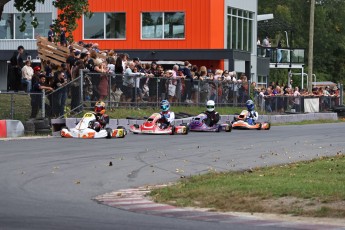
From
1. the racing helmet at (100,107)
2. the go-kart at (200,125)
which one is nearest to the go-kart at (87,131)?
the racing helmet at (100,107)

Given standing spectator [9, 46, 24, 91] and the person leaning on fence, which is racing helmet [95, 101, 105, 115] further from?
standing spectator [9, 46, 24, 91]

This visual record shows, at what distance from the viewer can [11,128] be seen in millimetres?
23984

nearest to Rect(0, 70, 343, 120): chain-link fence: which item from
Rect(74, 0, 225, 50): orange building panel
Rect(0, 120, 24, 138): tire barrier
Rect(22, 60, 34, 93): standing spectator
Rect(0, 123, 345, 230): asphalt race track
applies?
Rect(0, 120, 24, 138): tire barrier

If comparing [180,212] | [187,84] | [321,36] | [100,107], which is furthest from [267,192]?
[321,36]

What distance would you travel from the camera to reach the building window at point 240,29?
49.3 meters

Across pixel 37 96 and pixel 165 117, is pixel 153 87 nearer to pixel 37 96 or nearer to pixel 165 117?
pixel 165 117

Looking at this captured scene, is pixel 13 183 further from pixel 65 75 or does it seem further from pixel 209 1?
pixel 209 1

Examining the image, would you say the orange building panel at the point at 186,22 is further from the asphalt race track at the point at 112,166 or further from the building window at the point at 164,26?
the asphalt race track at the point at 112,166

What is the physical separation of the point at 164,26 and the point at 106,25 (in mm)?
3093

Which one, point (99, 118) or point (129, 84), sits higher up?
point (129, 84)

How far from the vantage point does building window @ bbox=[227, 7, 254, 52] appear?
49344 mm

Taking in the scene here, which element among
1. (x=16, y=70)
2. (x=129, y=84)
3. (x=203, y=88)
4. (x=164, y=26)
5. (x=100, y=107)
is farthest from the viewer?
(x=164, y=26)

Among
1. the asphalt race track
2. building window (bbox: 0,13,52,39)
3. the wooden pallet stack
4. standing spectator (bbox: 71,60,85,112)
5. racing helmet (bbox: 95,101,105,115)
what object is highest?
building window (bbox: 0,13,52,39)

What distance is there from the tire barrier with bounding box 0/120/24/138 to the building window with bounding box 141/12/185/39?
24.5 meters
